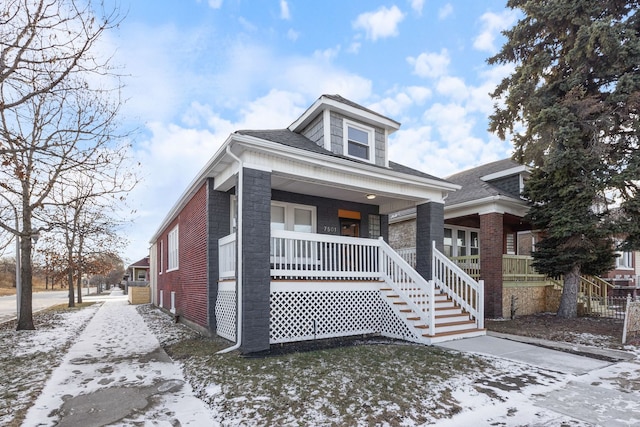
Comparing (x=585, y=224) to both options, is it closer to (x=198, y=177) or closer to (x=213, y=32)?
(x=198, y=177)

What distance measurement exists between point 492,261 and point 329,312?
709 centimetres

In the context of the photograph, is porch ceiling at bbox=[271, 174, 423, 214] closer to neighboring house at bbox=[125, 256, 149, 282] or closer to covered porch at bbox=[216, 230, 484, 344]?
covered porch at bbox=[216, 230, 484, 344]

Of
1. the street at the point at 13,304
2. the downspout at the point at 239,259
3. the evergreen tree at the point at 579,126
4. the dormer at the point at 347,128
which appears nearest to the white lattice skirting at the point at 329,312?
the downspout at the point at 239,259

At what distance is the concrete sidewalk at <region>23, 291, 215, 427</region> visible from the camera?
390 centimetres

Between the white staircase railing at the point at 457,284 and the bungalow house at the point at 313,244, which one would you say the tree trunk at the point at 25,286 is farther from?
the white staircase railing at the point at 457,284

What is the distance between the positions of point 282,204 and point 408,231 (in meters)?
6.95

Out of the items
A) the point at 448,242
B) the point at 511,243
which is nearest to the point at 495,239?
the point at 448,242

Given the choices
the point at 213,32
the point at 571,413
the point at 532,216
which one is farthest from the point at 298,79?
the point at 571,413

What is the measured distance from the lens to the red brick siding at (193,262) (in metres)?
9.17

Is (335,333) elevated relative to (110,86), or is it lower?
lower

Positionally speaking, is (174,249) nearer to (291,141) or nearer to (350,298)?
(291,141)

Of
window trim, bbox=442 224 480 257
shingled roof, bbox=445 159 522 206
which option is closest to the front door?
shingled roof, bbox=445 159 522 206

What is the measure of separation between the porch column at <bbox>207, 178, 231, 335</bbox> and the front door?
13.2 ft

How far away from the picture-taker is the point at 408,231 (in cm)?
1498
